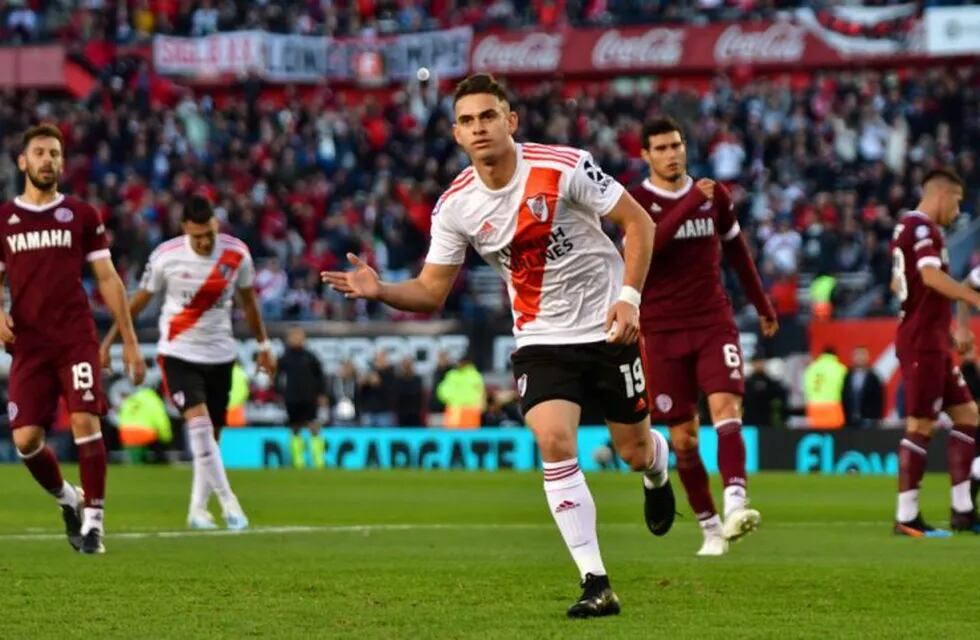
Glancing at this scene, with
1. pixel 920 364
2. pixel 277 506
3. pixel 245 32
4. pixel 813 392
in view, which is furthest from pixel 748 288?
pixel 245 32

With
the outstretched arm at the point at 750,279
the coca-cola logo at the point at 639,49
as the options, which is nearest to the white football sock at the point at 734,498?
the outstretched arm at the point at 750,279

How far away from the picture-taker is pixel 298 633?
7.88m

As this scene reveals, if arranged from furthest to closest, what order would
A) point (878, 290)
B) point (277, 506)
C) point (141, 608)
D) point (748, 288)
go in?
1. point (878, 290)
2. point (277, 506)
3. point (748, 288)
4. point (141, 608)

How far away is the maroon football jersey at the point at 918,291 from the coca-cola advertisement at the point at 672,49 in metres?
28.6

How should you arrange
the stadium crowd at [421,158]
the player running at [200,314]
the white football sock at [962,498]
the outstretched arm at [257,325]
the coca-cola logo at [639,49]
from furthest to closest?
the coca-cola logo at [639,49], the stadium crowd at [421,158], the player running at [200,314], the outstretched arm at [257,325], the white football sock at [962,498]

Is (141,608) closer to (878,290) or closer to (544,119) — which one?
(878,290)

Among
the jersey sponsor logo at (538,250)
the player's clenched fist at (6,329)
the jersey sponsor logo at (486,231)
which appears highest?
the jersey sponsor logo at (486,231)

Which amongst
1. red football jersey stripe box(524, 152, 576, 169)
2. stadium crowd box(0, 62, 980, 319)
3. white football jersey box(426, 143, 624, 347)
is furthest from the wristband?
stadium crowd box(0, 62, 980, 319)

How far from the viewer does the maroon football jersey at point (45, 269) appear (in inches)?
479

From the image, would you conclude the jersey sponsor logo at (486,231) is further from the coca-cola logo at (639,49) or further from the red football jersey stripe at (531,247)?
the coca-cola logo at (639,49)

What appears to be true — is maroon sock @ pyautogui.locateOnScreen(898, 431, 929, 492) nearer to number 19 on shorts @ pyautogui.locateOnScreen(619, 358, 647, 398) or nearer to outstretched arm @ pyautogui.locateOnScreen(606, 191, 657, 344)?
number 19 on shorts @ pyautogui.locateOnScreen(619, 358, 647, 398)

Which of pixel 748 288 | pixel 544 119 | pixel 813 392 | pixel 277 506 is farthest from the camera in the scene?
pixel 544 119

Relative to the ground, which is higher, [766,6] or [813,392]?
[766,6]

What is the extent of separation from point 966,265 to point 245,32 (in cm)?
2006
